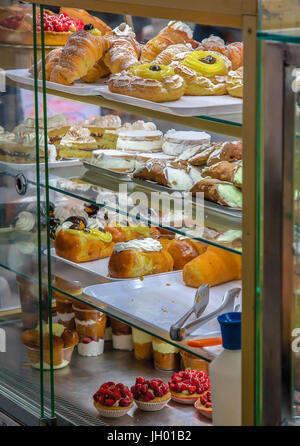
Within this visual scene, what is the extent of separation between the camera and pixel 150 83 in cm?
207

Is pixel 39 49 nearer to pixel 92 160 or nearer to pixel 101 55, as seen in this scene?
pixel 101 55

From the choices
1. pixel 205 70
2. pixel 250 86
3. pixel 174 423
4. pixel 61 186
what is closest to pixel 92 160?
pixel 61 186

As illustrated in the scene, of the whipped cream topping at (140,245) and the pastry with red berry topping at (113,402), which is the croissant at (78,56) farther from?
the pastry with red berry topping at (113,402)

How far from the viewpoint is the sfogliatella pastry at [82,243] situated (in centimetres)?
255

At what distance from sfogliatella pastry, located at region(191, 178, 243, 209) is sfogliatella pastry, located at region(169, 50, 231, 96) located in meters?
0.24

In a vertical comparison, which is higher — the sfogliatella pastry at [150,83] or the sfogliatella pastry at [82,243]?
the sfogliatella pastry at [150,83]

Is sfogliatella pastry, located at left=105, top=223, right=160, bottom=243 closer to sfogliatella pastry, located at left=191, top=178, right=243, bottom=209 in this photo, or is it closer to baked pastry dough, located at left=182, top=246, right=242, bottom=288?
baked pastry dough, located at left=182, top=246, right=242, bottom=288

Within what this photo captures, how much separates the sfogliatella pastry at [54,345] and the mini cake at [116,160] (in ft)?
1.90

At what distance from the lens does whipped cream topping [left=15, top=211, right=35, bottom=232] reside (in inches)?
102

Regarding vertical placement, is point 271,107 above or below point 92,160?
above

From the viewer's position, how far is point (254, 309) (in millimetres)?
1628

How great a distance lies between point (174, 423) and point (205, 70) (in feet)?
3.52

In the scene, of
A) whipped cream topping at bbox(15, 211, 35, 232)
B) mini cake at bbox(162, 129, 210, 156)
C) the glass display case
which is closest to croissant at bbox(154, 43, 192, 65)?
the glass display case

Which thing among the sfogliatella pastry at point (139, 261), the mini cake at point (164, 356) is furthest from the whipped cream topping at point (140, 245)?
the mini cake at point (164, 356)
